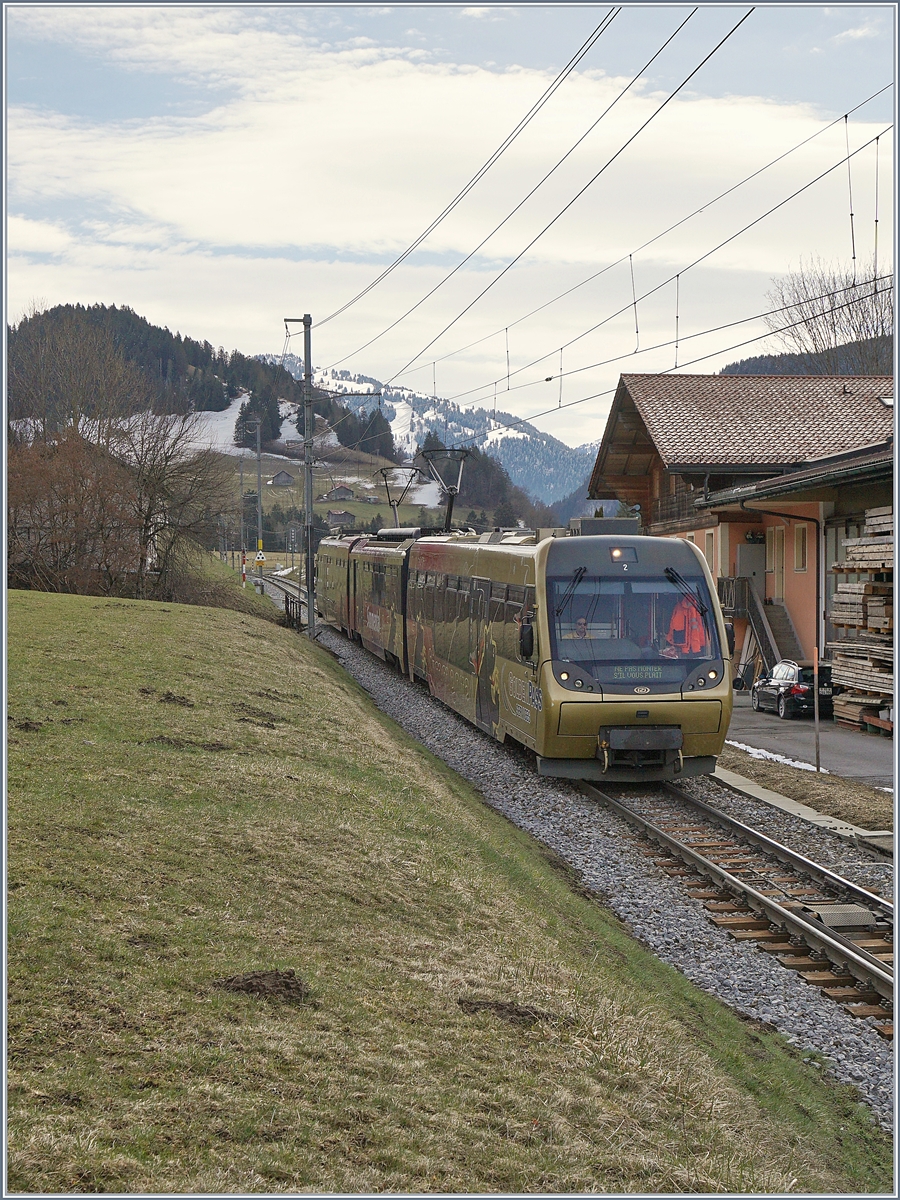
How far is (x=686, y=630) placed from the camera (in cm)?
1488

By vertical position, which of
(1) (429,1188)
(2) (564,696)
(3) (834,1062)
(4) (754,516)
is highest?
(4) (754,516)

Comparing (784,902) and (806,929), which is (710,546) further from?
(806,929)

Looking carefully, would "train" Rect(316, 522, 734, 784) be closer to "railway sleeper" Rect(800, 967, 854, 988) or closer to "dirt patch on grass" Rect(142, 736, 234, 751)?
"dirt patch on grass" Rect(142, 736, 234, 751)

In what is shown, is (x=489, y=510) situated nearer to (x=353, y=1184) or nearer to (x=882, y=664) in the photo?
(x=882, y=664)

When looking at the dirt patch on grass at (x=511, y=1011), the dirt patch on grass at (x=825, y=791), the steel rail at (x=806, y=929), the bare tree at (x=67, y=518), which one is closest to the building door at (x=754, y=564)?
the dirt patch on grass at (x=825, y=791)

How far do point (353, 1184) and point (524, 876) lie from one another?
611 centimetres

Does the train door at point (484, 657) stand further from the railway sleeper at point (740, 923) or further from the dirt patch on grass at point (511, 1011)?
the dirt patch on grass at point (511, 1011)

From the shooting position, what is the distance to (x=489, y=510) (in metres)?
144

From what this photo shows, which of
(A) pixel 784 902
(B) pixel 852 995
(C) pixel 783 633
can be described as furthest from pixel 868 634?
(B) pixel 852 995

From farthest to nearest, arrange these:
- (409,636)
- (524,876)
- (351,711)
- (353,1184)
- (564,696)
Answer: (409,636), (351,711), (564,696), (524,876), (353,1184)

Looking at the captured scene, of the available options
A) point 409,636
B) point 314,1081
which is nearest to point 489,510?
point 409,636

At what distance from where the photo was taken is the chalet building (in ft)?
95.3

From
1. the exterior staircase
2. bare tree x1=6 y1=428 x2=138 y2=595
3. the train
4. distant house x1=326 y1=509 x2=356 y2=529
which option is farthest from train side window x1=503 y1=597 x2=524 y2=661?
distant house x1=326 y1=509 x2=356 y2=529

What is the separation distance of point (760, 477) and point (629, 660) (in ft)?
79.0
